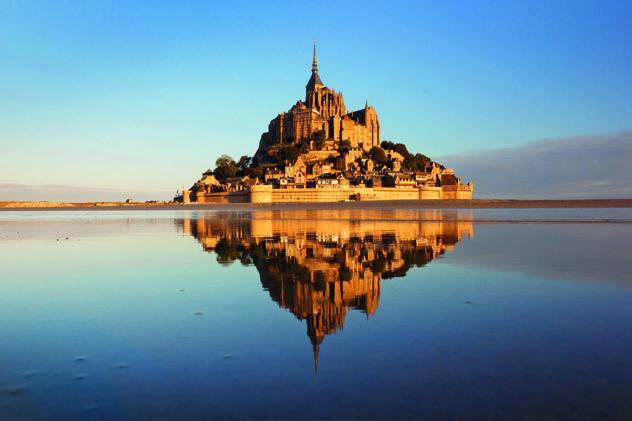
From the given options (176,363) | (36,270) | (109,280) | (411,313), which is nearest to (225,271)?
(109,280)

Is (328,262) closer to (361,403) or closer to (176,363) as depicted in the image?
(176,363)

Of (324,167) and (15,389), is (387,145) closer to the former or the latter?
(324,167)

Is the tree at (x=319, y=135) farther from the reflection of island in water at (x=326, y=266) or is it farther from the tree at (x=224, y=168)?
the reflection of island in water at (x=326, y=266)

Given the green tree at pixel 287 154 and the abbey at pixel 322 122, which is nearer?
the green tree at pixel 287 154

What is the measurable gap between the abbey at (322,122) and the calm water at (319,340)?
409 feet

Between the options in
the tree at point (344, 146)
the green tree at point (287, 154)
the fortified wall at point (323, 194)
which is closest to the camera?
the fortified wall at point (323, 194)

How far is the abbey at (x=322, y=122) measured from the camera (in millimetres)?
135500

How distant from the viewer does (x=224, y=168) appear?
435ft

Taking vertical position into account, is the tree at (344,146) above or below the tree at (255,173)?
above

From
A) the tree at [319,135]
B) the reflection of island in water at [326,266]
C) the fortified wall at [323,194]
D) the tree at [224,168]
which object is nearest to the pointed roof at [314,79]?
the tree at [319,135]

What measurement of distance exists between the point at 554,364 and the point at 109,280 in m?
9.04

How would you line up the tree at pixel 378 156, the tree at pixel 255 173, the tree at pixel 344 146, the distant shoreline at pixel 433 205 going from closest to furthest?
the distant shoreline at pixel 433 205
the tree at pixel 255 173
the tree at pixel 378 156
the tree at pixel 344 146

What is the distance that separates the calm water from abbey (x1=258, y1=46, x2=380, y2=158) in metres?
125

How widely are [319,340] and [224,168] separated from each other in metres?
129
